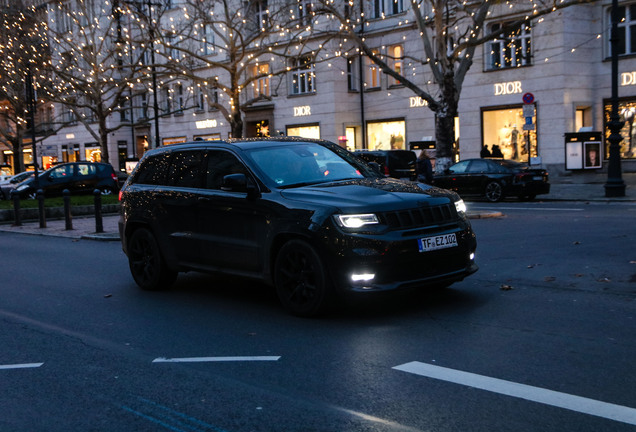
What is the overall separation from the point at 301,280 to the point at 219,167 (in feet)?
6.18

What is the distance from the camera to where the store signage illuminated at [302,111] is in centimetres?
4219

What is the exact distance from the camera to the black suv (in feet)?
22.1

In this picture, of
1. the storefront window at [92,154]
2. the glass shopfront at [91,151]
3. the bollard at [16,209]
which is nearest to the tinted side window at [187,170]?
the bollard at [16,209]

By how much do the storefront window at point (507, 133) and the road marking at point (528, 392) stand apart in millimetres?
29741

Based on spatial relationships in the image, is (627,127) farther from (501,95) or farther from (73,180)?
(73,180)

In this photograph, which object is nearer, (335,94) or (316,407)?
(316,407)

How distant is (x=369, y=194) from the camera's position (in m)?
7.04

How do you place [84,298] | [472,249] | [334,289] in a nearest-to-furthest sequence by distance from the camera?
[334,289] → [472,249] → [84,298]

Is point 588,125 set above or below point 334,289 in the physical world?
above

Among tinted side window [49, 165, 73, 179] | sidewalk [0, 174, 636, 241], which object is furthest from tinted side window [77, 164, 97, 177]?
sidewalk [0, 174, 636, 241]

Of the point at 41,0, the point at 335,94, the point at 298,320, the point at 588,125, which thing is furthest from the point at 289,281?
the point at 41,0

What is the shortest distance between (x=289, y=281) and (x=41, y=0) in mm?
51778

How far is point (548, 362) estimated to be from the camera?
17.2ft

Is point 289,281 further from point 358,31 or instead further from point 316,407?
point 358,31
